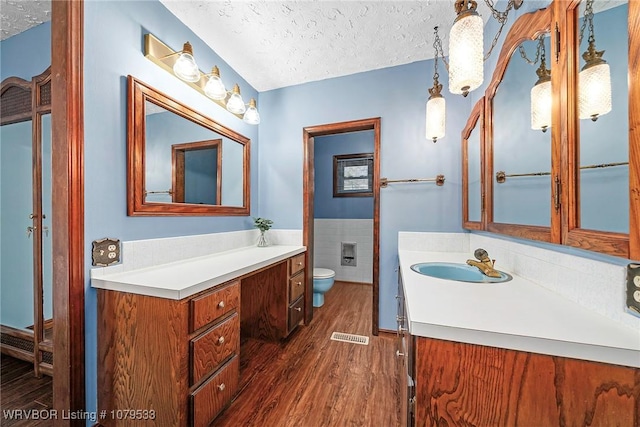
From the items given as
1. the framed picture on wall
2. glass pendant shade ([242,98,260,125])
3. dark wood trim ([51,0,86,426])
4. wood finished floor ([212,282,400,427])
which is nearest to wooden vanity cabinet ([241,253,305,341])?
wood finished floor ([212,282,400,427])

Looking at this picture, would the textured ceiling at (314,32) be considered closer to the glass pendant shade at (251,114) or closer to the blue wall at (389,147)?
the blue wall at (389,147)

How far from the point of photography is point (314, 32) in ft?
5.68

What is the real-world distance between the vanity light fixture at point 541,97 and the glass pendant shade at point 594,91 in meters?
0.14

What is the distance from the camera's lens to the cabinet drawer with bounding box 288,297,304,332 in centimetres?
204

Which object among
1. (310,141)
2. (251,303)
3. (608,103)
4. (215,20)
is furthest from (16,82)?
(608,103)

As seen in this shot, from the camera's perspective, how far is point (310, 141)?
241 centimetres

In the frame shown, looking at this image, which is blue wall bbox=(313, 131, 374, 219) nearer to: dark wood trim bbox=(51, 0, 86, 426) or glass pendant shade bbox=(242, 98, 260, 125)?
glass pendant shade bbox=(242, 98, 260, 125)

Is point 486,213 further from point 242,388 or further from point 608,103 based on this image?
point 242,388

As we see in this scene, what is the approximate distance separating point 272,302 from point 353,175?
251cm

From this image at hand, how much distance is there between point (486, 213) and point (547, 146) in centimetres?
61

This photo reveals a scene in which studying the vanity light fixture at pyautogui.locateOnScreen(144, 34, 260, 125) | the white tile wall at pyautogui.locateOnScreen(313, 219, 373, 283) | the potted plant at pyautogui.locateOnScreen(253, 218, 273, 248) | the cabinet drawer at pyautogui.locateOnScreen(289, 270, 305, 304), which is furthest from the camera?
the white tile wall at pyautogui.locateOnScreen(313, 219, 373, 283)

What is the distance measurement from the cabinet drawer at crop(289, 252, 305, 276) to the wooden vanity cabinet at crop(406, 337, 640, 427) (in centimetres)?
149

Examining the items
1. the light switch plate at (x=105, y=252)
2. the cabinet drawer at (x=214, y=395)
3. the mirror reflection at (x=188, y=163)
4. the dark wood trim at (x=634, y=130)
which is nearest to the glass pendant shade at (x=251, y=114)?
the mirror reflection at (x=188, y=163)

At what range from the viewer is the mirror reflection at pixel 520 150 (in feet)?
2.93
